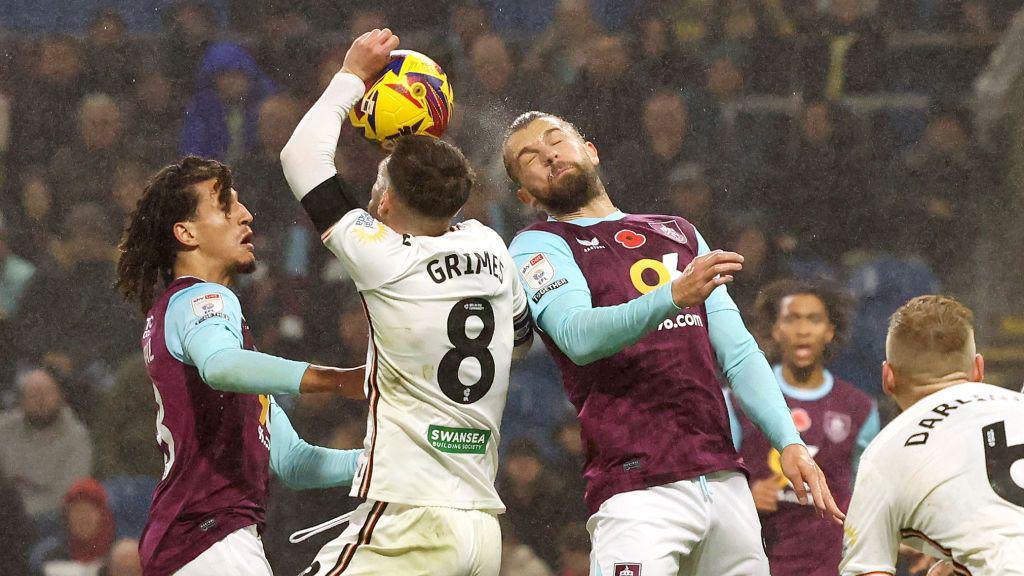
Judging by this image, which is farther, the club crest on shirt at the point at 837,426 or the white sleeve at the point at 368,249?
the club crest on shirt at the point at 837,426

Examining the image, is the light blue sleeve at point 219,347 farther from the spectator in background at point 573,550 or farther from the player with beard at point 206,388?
the spectator in background at point 573,550

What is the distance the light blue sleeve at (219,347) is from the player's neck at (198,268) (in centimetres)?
15

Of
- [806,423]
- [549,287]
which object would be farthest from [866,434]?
[549,287]

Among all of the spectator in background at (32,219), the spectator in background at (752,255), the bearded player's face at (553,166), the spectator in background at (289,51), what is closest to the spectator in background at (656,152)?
the spectator in background at (752,255)

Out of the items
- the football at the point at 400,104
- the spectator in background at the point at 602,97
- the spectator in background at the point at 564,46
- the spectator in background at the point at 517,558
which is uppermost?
the spectator in background at the point at 564,46

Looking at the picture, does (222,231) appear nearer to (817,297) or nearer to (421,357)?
(421,357)

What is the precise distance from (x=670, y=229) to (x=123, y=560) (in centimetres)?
309

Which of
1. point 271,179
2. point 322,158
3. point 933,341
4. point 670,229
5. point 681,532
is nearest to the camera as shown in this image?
point 933,341

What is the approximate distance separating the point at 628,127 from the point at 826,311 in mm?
1254

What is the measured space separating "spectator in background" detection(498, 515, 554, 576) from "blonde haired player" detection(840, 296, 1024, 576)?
108 inches

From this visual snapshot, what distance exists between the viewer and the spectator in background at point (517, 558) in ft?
18.0

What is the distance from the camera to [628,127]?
5836mm

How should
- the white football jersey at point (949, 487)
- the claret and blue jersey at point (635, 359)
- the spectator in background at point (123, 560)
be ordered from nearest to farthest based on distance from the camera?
1. the white football jersey at point (949, 487)
2. the claret and blue jersey at point (635, 359)
3. the spectator in background at point (123, 560)

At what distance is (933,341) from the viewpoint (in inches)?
114
